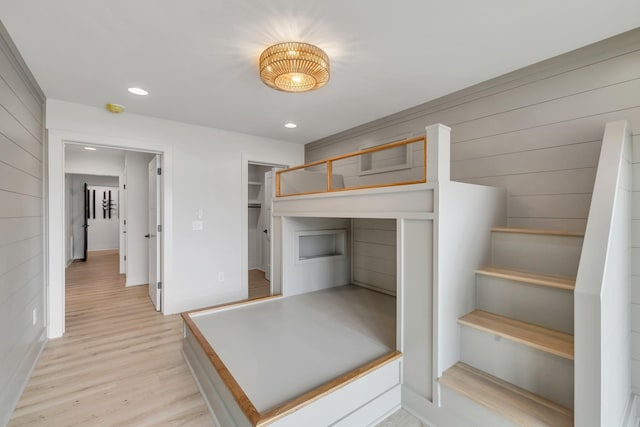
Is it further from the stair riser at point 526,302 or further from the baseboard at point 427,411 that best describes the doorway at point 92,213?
the stair riser at point 526,302

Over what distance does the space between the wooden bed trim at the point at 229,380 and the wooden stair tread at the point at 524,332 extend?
1363 millimetres

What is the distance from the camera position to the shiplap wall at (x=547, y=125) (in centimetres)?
196

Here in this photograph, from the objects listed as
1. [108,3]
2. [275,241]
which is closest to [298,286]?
[275,241]

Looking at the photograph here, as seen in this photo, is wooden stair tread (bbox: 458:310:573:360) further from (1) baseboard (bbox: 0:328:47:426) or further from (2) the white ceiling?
(1) baseboard (bbox: 0:328:47:426)

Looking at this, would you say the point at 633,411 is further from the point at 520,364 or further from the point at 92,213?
the point at 92,213

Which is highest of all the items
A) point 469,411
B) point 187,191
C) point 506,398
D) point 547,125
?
point 547,125

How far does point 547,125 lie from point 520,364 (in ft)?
5.85

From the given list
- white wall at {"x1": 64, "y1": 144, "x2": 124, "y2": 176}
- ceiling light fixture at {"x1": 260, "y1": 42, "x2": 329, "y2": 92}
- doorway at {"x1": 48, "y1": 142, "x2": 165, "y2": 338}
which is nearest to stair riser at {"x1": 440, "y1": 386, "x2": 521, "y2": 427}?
ceiling light fixture at {"x1": 260, "y1": 42, "x2": 329, "y2": 92}

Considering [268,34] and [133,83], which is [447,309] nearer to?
[268,34]

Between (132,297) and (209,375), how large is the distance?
2.96 meters

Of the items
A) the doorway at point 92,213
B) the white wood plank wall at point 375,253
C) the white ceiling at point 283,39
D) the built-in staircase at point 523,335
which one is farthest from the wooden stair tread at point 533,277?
the doorway at point 92,213

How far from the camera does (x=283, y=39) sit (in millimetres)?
1896

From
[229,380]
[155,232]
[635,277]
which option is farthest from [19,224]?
[635,277]

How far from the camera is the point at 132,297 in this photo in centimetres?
416
